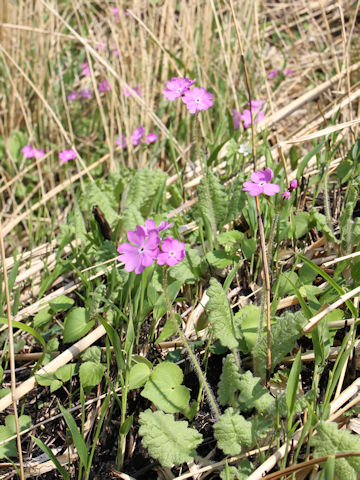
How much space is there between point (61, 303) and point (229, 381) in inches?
29.2

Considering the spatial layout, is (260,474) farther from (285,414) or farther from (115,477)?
(115,477)

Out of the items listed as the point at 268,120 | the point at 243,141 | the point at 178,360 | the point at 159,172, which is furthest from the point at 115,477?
the point at 268,120

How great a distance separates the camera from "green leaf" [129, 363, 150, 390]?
4.35 feet

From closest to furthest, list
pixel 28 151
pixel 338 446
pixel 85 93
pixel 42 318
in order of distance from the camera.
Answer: pixel 338 446
pixel 42 318
pixel 28 151
pixel 85 93

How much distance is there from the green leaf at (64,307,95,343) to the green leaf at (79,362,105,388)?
15cm

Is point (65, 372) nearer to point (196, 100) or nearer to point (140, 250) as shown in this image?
point (140, 250)

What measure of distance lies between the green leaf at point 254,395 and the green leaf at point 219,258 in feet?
1.56

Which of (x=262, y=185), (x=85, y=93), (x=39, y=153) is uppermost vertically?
(x=85, y=93)

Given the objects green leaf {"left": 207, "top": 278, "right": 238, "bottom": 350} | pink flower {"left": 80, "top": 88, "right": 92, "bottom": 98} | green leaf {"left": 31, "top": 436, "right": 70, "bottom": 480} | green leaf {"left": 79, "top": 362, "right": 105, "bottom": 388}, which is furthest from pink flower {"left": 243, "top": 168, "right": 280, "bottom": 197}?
pink flower {"left": 80, "top": 88, "right": 92, "bottom": 98}

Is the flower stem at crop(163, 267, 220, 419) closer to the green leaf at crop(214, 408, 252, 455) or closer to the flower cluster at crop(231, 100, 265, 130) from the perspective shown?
the green leaf at crop(214, 408, 252, 455)

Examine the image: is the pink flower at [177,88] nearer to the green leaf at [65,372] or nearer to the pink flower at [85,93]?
the green leaf at [65,372]

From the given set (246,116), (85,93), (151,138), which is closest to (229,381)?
(246,116)

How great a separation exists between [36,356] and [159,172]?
877 mm

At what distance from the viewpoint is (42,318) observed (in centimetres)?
172
